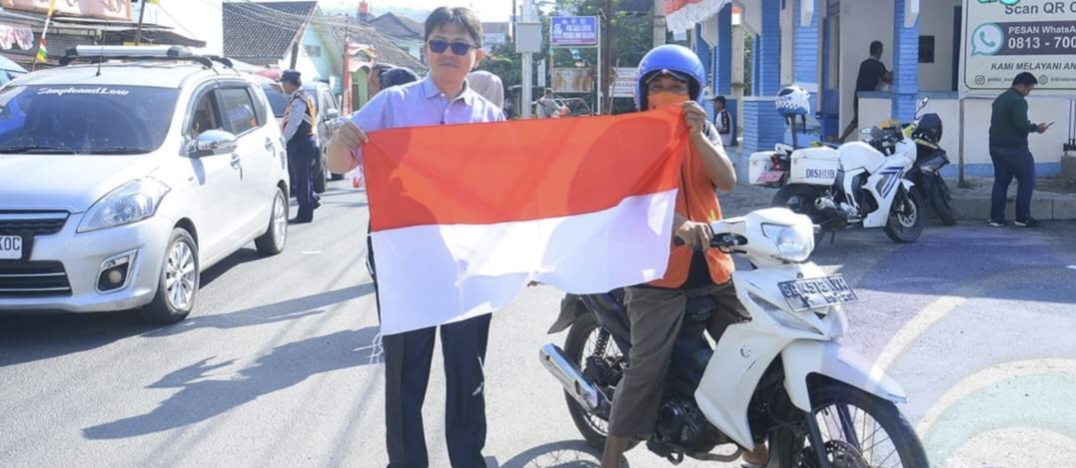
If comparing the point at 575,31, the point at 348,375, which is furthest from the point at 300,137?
the point at 575,31

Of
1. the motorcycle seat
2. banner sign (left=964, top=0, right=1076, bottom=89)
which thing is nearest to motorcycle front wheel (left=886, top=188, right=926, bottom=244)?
banner sign (left=964, top=0, right=1076, bottom=89)

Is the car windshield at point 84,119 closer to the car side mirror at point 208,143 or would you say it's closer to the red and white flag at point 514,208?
the car side mirror at point 208,143

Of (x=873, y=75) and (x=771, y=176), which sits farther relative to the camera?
(x=873, y=75)

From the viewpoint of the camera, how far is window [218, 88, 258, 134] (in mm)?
8641

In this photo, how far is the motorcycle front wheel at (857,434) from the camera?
122 inches

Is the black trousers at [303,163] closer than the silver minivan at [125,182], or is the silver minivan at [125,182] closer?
the silver minivan at [125,182]

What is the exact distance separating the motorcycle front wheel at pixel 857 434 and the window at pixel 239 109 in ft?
21.2

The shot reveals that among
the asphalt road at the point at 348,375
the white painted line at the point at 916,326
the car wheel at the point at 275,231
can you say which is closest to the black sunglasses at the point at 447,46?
the asphalt road at the point at 348,375

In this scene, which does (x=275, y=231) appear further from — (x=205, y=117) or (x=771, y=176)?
(x=771, y=176)

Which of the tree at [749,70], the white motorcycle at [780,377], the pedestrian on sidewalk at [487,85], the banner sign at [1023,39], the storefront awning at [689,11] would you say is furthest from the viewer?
the tree at [749,70]

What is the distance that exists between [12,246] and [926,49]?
1613cm

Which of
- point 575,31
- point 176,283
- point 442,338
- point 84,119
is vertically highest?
point 575,31

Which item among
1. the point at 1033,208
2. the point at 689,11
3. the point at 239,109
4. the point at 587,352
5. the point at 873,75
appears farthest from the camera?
the point at 689,11

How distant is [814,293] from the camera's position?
10.9 feet
